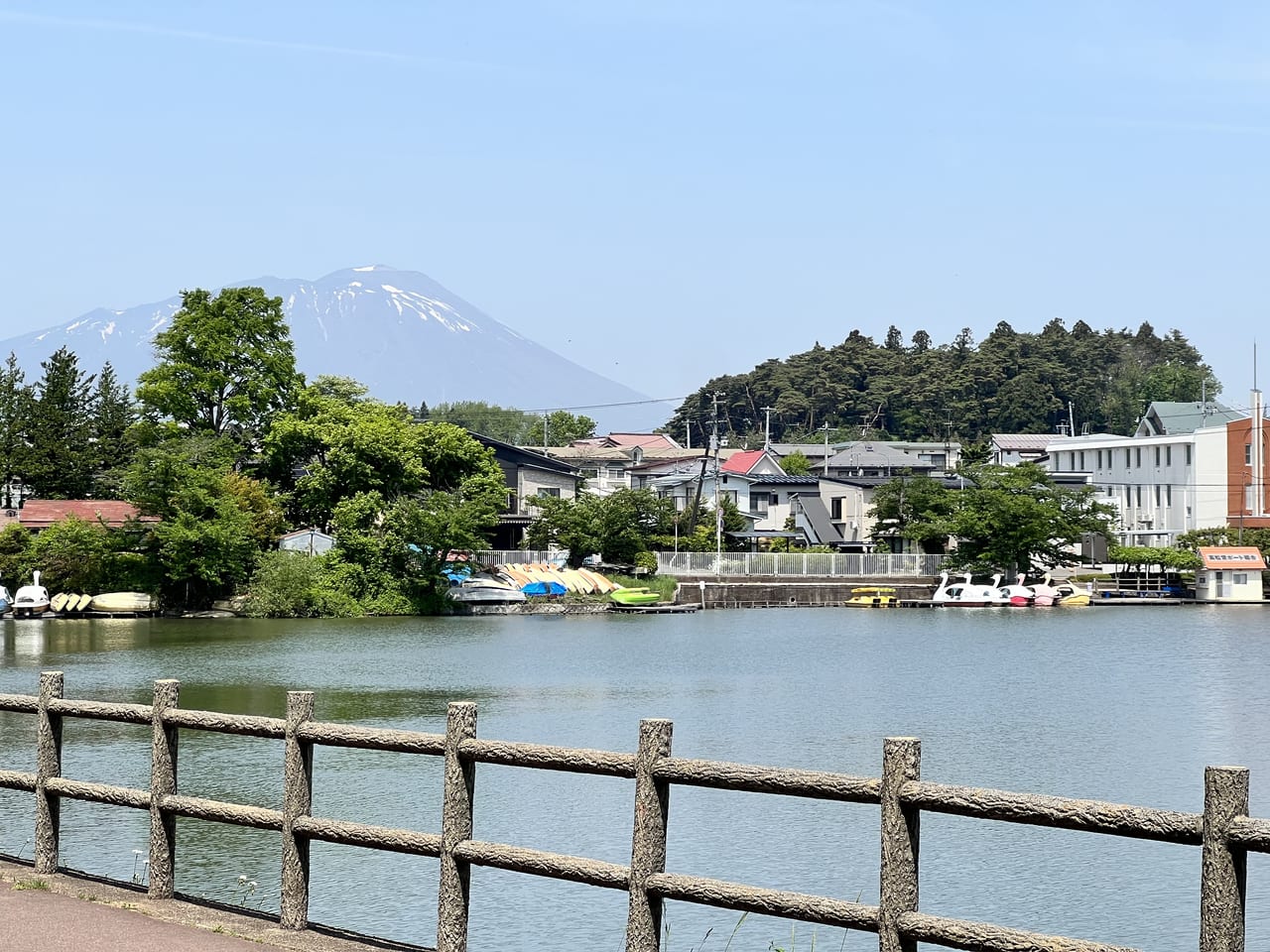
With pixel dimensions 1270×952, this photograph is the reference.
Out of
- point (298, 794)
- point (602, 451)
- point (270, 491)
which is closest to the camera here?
point (298, 794)

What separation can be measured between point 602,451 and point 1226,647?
70.4m

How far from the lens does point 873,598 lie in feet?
246

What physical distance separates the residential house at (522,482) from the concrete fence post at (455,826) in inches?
2648

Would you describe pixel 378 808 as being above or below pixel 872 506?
below

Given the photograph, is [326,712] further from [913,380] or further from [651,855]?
[913,380]

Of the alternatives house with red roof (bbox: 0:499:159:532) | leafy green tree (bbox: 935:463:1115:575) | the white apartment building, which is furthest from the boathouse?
house with red roof (bbox: 0:499:159:532)

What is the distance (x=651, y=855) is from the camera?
678cm

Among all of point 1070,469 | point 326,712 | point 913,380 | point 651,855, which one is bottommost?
point 326,712

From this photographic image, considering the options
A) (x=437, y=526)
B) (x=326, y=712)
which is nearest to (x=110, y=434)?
(x=437, y=526)

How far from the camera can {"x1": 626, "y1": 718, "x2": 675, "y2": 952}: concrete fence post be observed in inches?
265

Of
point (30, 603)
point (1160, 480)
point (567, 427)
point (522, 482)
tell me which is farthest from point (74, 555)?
point (567, 427)

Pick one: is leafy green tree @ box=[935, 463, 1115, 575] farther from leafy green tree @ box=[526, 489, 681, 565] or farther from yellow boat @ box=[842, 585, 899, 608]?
leafy green tree @ box=[526, 489, 681, 565]

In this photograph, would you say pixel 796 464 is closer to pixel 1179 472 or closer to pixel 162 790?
pixel 1179 472

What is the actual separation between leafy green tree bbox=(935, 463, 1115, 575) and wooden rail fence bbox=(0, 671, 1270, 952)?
67653 mm
